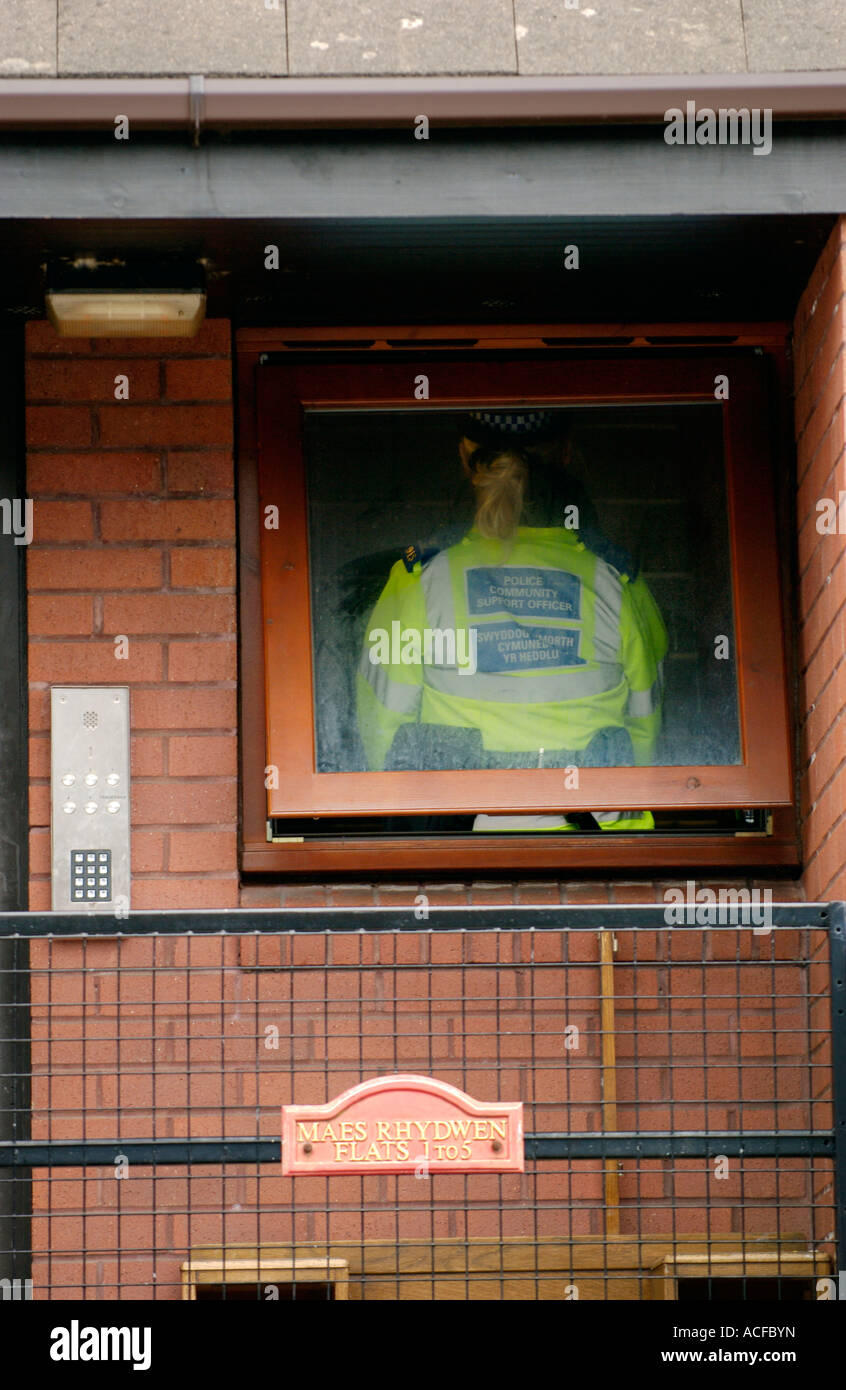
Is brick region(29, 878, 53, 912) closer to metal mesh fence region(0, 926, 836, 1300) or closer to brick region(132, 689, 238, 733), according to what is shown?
metal mesh fence region(0, 926, 836, 1300)

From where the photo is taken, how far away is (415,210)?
4.91 meters

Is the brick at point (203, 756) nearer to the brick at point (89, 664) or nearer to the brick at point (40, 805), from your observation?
the brick at point (89, 664)

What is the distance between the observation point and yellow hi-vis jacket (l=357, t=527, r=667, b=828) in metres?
5.70

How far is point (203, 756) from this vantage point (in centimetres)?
563

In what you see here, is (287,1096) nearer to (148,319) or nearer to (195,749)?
(195,749)

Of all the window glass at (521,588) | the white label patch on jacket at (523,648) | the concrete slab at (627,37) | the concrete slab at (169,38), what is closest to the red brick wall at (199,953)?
the window glass at (521,588)

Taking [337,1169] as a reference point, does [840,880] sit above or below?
above

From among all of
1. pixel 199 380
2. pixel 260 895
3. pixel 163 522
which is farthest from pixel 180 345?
pixel 260 895

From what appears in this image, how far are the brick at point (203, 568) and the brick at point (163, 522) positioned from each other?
4cm

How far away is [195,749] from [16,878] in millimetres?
661

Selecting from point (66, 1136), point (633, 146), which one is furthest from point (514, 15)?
point (66, 1136)

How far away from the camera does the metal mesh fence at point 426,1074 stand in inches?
211

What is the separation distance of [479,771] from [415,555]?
2.32 feet

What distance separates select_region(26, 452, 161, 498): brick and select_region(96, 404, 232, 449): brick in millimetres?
51
